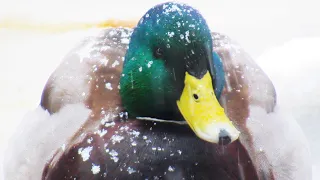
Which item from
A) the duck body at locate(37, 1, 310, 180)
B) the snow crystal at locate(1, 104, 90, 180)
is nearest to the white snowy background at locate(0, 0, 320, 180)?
the snow crystal at locate(1, 104, 90, 180)

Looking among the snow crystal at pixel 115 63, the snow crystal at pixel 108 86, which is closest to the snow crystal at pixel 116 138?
the snow crystal at pixel 108 86

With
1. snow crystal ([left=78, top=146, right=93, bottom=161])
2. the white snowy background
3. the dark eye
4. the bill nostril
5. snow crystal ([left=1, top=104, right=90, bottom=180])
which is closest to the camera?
the bill nostril

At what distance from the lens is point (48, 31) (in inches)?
198

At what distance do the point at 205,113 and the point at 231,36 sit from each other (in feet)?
9.03

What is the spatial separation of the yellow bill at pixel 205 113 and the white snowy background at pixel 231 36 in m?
1.73

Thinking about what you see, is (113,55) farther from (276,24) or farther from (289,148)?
(276,24)

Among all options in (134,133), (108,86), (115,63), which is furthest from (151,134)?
(115,63)

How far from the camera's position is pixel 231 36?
4621 millimetres

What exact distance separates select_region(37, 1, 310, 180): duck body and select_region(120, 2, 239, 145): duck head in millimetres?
51

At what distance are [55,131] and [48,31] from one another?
266 centimetres

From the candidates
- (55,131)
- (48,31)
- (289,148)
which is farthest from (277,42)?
(55,131)

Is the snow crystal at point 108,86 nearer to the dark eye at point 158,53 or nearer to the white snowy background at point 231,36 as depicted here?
the dark eye at point 158,53

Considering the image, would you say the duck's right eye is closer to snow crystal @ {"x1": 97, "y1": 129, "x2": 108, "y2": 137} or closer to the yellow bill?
the yellow bill

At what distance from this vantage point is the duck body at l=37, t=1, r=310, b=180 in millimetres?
2109
